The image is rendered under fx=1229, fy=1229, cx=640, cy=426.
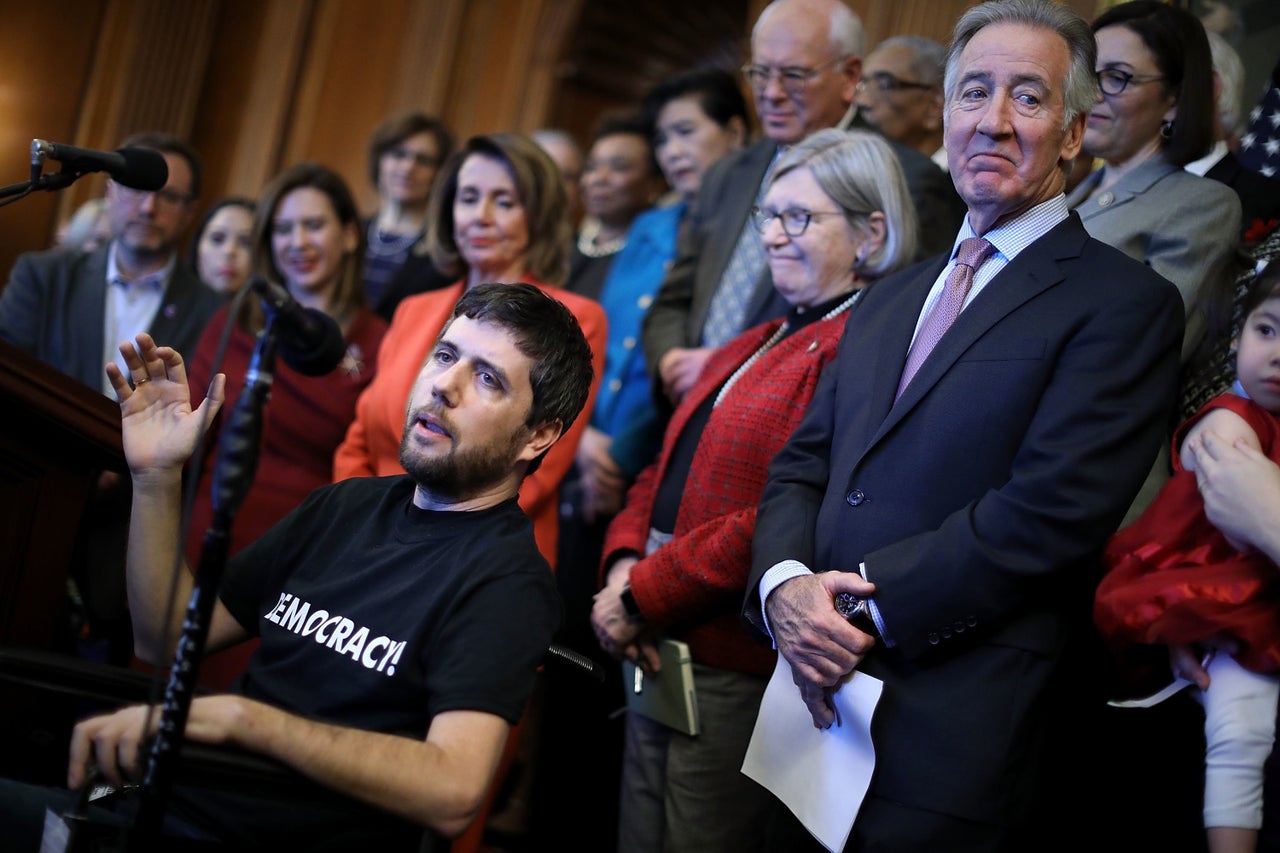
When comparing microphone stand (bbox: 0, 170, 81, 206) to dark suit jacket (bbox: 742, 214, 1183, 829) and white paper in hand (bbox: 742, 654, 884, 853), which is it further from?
white paper in hand (bbox: 742, 654, 884, 853)

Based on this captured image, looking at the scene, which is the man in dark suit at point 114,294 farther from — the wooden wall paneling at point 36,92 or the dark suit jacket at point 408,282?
the wooden wall paneling at point 36,92

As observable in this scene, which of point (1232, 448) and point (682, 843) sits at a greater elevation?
point (1232, 448)

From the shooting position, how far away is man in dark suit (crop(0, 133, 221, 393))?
354cm

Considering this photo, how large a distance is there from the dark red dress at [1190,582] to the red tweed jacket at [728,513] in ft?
2.04

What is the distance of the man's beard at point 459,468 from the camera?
1.81 m

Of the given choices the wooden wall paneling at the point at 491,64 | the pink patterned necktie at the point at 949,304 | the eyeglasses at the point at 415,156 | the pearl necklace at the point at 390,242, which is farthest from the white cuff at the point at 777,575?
the wooden wall paneling at the point at 491,64

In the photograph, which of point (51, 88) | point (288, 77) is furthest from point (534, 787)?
point (288, 77)

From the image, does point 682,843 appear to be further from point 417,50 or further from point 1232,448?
point 417,50

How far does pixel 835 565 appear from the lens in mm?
1959

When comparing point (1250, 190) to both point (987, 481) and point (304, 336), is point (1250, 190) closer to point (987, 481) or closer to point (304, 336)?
point (987, 481)

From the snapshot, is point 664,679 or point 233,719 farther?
point 664,679

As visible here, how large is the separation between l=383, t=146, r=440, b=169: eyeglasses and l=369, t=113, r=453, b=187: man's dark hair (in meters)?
0.02

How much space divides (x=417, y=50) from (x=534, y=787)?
470 cm

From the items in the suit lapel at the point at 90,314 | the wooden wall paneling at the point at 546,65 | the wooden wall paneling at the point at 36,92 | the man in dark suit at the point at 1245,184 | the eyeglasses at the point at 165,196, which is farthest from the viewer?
the wooden wall paneling at the point at 546,65
